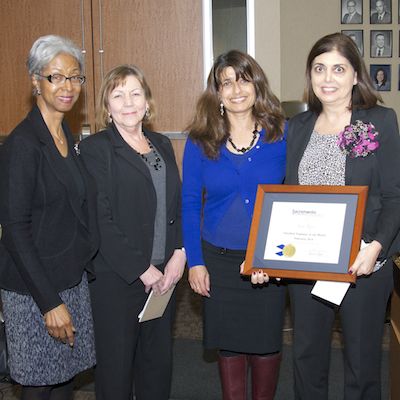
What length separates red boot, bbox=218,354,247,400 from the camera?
8.46 ft

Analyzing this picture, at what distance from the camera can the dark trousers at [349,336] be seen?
2225mm

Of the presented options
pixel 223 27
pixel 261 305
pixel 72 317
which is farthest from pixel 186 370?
pixel 223 27

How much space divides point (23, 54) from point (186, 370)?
2577mm

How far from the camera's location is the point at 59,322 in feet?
6.64

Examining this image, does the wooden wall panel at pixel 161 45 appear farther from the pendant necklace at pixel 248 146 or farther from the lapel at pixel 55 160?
the lapel at pixel 55 160

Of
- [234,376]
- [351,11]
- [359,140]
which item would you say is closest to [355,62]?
[359,140]

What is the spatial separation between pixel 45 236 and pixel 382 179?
124 cm

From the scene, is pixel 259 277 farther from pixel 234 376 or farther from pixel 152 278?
pixel 234 376

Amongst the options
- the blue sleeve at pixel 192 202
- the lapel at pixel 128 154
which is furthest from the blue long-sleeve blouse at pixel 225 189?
the lapel at pixel 128 154

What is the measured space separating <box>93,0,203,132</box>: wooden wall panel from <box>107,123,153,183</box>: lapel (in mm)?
1963

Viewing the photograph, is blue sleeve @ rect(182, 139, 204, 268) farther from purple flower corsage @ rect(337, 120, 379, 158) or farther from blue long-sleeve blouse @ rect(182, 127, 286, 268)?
purple flower corsage @ rect(337, 120, 379, 158)

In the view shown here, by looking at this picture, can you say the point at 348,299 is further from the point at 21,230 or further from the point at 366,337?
the point at 21,230

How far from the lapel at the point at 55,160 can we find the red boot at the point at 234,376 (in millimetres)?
955

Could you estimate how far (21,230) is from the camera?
1964 mm
